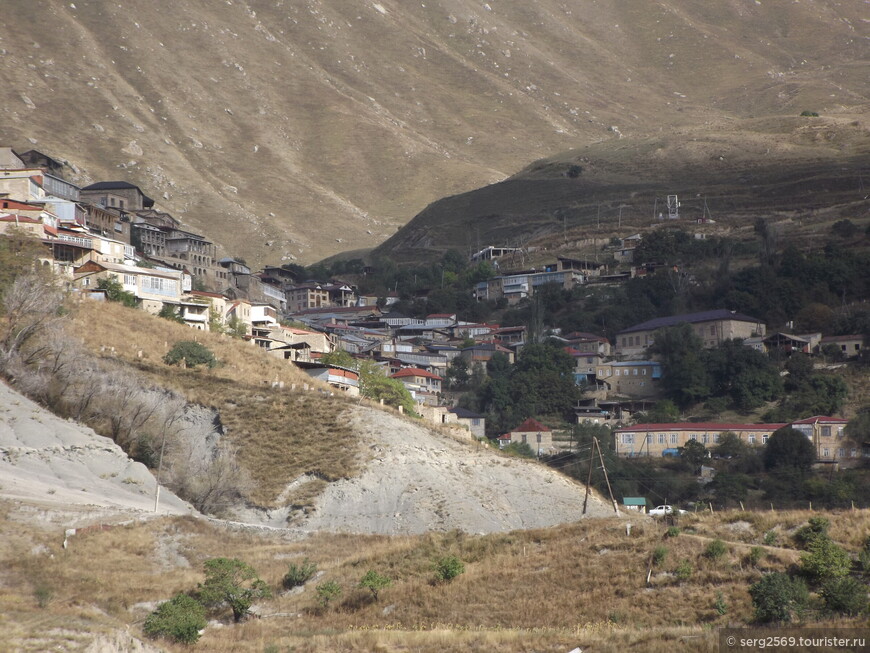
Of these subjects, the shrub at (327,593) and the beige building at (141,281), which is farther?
the beige building at (141,281)

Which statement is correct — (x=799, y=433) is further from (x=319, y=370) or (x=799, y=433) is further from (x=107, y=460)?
(x=107, y=460)

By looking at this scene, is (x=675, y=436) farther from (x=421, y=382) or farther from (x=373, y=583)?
(x=373, y=583)

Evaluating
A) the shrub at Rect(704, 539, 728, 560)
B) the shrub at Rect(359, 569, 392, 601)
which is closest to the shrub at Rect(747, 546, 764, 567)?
the shrub at Rect(704, 539, 728, 560)

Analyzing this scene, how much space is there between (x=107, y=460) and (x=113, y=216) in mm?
68553

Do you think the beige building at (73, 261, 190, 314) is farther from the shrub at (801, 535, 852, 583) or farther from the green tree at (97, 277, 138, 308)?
the shrub at (801, 535, 852, 583)

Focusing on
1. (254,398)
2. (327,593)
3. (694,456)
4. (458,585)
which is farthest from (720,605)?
(694,456)

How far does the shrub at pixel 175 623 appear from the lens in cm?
2670

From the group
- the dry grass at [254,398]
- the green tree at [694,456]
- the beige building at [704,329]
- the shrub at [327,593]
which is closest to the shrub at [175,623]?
the shrub at [327,593]

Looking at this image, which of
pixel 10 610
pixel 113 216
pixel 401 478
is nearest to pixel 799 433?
pixel 401 478

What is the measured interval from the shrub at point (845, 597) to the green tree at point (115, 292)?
5531cm

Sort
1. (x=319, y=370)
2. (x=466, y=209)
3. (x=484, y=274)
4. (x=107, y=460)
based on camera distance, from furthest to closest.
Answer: (x=466, y=209), (x=484, y=274), (x=319, y=370), (x=107, y=460)

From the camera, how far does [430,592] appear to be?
105ft

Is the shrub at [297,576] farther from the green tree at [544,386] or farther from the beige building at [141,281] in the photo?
the green tree at [544,386]

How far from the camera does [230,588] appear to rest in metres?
31.0
